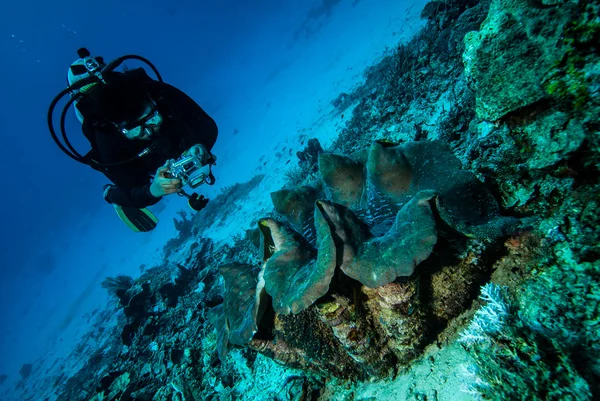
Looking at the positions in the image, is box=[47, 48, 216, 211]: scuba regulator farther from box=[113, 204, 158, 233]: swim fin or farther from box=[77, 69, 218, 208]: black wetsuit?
box=[113, 204, 158, 233]: swim fin

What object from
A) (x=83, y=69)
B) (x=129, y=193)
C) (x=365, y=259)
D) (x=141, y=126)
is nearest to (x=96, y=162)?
(x=129, y=193)

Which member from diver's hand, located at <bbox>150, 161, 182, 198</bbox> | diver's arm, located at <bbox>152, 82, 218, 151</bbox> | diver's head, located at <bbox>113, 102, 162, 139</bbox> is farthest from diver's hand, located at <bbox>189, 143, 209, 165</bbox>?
diver's arm, located at <bbox>152, 82, 218, 151</bbox>

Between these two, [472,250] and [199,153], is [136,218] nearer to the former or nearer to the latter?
[199,153]

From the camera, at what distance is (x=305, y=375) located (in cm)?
253

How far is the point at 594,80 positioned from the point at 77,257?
188 feet

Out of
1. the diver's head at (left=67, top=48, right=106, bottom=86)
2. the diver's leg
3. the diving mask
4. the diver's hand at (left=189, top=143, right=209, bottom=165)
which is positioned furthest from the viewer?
the diver's leg

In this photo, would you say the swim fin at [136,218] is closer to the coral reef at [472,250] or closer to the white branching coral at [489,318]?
the coral reef at [472,250]

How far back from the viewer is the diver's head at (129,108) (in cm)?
395

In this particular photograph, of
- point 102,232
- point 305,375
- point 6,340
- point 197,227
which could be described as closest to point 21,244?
point 102,232

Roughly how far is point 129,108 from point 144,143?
0.56 metres

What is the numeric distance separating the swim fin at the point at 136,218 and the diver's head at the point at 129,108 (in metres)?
1.67

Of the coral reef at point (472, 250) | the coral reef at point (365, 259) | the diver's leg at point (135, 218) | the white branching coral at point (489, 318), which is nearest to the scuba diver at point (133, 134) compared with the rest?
the diver's leg at point (135, 218)

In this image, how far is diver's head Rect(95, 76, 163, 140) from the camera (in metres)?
3.95

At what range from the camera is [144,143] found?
14.4ft
